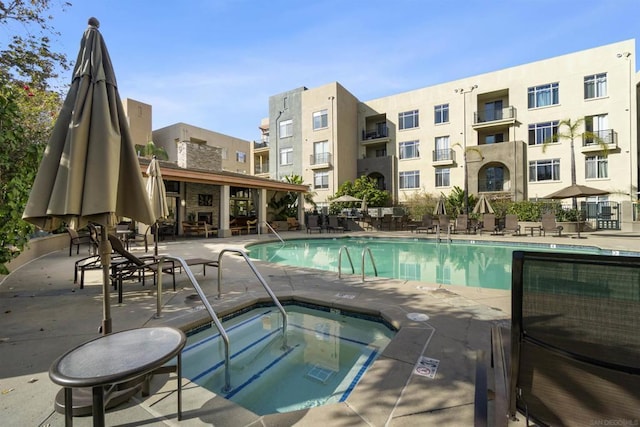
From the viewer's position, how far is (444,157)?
85.3ft

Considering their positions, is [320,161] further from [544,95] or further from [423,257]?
[423,257]

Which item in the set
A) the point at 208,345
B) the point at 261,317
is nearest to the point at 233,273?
the point at 261,317

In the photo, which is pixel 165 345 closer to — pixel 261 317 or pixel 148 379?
pixel 148 379

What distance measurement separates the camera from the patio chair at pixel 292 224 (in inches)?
844

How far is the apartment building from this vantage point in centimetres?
2056

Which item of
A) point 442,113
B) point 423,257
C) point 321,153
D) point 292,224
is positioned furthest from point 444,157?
point 423,257

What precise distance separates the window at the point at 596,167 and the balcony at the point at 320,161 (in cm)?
A: 1883

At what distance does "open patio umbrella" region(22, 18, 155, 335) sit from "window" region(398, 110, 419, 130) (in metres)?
28.0

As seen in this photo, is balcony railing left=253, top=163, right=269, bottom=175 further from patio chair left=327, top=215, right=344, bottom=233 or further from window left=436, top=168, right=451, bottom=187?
window left=436, top=168, right=451, bottom=187

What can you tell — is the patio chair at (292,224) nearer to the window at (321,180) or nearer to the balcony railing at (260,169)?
the window at (321,180)

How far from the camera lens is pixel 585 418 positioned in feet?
4.38

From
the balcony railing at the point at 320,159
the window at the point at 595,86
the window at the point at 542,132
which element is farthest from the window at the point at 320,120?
the window at the point at 595,86

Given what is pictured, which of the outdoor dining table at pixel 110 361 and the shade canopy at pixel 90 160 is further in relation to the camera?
the shade canopy at pixel 90 160

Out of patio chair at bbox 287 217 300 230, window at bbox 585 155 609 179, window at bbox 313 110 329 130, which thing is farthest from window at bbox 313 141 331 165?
window at bbox 585 155 609 179
